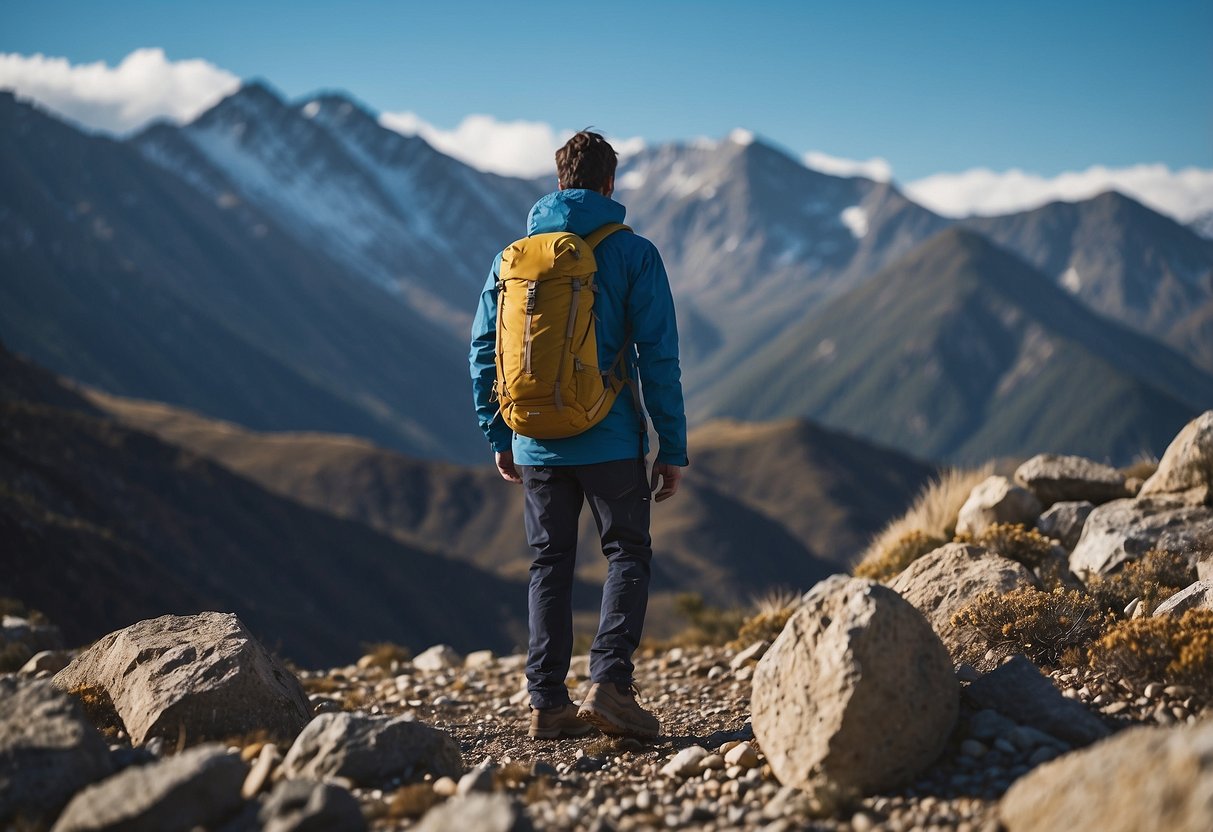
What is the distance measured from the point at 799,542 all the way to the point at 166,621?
151291 millimetres

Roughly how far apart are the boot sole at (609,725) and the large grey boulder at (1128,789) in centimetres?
269

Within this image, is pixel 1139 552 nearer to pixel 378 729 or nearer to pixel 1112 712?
pixel 1112 712

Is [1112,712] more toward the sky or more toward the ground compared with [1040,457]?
more toward the ground

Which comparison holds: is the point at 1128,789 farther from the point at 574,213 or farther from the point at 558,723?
the point at 574,213

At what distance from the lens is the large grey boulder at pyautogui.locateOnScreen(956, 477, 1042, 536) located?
11.1m

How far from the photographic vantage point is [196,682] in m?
6.81

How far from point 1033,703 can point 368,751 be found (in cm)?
340

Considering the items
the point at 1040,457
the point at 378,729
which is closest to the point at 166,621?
the point at 378,729

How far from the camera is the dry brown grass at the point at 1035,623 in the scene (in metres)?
7.37

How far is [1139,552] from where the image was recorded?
946 cm

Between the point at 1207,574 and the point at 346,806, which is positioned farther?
the point at 1207,574

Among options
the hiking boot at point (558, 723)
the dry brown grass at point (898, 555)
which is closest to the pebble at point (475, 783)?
the hiking boot at point (558, 723)

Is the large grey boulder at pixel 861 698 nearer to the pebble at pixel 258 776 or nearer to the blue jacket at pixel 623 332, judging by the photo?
the blue jacket at pixel 623 332

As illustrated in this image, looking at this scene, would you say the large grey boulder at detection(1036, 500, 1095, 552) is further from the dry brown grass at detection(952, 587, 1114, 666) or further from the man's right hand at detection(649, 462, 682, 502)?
the man's right hand at detection(649, 462, 682, 502)
